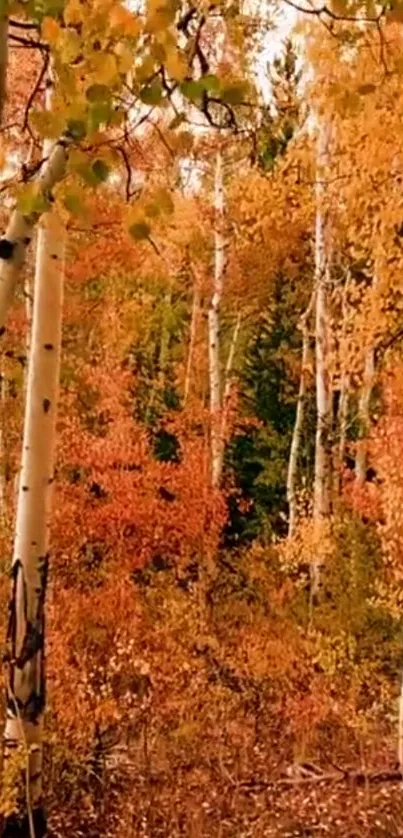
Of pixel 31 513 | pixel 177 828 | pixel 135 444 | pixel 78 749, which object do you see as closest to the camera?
pixel 31 513

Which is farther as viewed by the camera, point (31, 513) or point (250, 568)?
point (250, 568)

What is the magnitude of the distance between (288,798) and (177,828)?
1.57 m

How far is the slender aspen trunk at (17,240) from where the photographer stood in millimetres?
2263

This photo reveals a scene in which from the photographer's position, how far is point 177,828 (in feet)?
25.3

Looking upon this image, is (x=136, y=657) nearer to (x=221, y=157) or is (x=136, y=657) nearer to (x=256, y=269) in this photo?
(x=221, y=157)

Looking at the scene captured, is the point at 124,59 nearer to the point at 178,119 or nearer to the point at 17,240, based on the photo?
the point at 178,119

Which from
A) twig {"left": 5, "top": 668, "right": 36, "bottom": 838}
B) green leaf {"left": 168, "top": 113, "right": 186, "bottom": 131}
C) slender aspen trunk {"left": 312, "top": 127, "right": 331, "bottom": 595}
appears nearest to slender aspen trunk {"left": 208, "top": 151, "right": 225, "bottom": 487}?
slender aspen trunk {"left": 312, "top": 127, "right": 331, "bottom": 595}

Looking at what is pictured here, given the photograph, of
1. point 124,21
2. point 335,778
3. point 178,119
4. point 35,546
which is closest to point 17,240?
point 178,119

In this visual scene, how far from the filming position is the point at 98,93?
1.38 m

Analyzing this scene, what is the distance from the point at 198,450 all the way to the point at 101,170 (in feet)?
44.9

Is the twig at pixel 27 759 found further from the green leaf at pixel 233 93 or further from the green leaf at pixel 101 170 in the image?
the green leaf at pixel 233 93

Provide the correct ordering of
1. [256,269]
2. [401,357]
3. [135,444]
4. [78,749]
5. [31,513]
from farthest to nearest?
[256,269]
[135,444]
[78,749]
[401,357]
[31,513]

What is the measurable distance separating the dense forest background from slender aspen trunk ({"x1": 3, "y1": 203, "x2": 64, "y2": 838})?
0.01 m

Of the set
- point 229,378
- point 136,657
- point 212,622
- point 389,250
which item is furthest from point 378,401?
point 389,250
